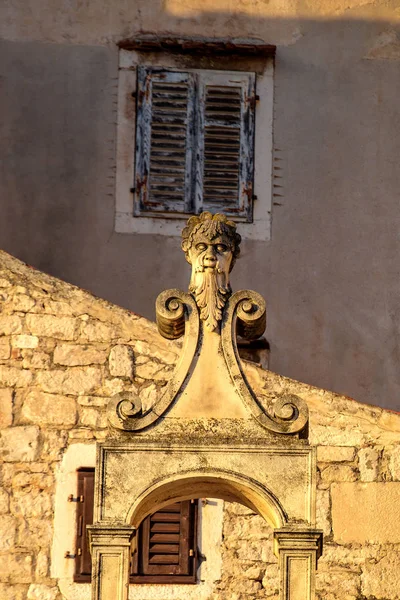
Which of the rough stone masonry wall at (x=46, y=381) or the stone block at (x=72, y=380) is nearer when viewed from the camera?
the rough stone masonry wall at (x=46, y=381)

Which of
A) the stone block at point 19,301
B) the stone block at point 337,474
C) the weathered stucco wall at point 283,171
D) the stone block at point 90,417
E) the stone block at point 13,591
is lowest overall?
the stone block at point 13,591

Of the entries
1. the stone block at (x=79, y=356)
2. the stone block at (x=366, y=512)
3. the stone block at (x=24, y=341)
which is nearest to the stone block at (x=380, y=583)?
the stone block at (x=366, y=512)

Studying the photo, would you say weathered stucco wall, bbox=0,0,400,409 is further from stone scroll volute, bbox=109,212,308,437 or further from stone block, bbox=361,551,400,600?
stone scroll volute, bbox=109,212,308,437

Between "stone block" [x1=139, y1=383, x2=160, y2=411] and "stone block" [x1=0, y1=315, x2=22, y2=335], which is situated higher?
"stone block" [x1=0, y1=315, x2=22, y2=335]

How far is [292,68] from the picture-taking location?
50.8 feet

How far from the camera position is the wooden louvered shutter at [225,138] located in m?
15.3

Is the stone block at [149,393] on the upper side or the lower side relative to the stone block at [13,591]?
upper

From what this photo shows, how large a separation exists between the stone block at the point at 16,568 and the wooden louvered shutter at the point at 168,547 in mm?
657

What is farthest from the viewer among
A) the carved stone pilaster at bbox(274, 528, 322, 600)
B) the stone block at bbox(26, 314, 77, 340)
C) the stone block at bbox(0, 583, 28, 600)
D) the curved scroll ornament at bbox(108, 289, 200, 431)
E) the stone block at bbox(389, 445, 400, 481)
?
the stone block at bbox(26, 314, 77, 340)

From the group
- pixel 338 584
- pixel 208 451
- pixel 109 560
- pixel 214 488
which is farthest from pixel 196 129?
pixel 109 560

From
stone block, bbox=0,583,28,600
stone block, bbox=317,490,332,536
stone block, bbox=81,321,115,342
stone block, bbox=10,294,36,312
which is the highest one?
stone block, bbox=10,294,36,312

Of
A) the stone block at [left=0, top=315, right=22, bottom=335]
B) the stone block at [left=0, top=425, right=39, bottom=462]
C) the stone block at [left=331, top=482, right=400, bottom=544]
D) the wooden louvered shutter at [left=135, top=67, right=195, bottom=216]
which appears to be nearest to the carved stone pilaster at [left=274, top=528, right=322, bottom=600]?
the stone block at [left=331, top=482, right=400, bottom=544]

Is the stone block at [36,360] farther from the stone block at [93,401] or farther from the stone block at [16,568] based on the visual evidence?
the stone block at [16,568]

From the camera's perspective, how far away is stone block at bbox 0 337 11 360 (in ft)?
38.8
